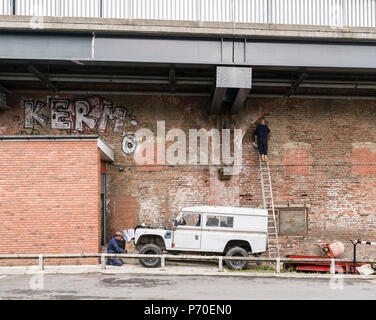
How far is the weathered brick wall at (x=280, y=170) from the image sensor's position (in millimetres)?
13922

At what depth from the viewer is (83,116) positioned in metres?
14.0

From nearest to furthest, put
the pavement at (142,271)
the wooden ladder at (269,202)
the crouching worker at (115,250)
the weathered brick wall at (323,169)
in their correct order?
1. the pavement at (142,271)
2. the crouching worker at (115,250)
3. the wooden ladder at (269,202)
4. the weathered brick wall at (323,169)

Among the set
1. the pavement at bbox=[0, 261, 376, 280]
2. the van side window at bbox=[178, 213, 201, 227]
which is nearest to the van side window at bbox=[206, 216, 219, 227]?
the van side window at bbox=[178, 213, 201, 227]

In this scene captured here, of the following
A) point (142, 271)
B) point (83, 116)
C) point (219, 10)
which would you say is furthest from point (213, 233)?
point (219, 10)

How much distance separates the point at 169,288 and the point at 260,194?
6.75m

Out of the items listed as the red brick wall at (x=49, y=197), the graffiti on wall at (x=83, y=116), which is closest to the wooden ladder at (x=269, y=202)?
the graffiti on wall at (x=83, y=116)

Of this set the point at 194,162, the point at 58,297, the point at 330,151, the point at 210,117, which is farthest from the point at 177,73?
the point at 58,297

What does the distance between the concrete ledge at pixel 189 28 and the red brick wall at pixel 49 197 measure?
12.0 feet

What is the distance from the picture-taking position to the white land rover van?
38.4ft

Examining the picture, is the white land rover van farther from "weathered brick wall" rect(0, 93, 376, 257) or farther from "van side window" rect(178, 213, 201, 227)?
"weathered brick wall" rect(0, 93, 376, 257)

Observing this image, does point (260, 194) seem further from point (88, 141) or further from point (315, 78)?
point (88, 141)

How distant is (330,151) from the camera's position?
14.4 m

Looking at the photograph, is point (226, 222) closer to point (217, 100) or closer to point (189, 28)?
point (217, 100)

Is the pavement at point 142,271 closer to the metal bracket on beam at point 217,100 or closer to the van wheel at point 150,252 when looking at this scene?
the van wheel at point 150,252
